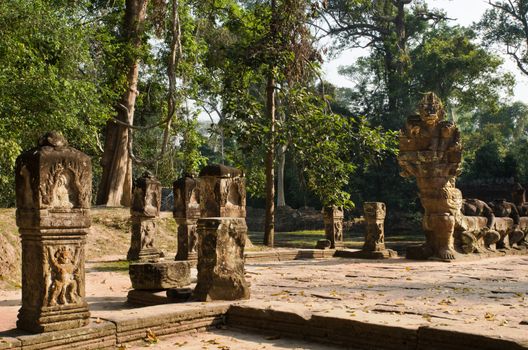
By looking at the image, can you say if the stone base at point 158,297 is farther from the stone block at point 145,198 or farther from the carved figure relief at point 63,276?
the stone block at point 145,198

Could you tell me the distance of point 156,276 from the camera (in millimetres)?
7672

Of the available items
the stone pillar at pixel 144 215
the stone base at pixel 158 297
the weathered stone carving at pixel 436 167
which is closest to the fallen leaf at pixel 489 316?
the stone base at pixel 158 297

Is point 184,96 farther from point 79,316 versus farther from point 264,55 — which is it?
point 79,316

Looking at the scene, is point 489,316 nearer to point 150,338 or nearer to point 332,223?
point 150,338

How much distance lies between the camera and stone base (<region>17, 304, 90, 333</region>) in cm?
527

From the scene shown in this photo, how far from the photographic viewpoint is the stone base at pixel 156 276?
25.2 ft

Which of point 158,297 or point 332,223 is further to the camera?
point 332,223

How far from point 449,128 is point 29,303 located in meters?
9.62

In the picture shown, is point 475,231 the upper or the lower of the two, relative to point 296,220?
lower

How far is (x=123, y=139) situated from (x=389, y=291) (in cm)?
1370

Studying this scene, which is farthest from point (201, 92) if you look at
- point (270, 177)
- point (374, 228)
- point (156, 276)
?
point (156, 276)

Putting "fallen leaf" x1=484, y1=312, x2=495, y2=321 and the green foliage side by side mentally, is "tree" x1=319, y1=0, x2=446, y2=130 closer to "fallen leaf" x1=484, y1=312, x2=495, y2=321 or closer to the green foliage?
the green foliage

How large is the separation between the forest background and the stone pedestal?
6969 mm

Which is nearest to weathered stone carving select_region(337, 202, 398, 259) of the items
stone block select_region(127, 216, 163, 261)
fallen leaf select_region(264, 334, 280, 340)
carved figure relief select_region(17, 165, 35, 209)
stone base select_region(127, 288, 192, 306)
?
stone block select_region(127, 216, 163, 261)
